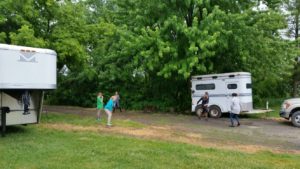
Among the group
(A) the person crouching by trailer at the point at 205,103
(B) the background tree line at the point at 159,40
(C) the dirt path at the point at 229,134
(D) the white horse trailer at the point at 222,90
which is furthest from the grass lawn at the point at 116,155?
(D) the white horse trailer at the point at 222,90

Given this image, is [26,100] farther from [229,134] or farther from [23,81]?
[229,134]

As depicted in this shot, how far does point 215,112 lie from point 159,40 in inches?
209

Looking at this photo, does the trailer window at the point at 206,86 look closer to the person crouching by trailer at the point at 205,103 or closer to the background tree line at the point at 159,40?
the background tree line at the point at 159,40

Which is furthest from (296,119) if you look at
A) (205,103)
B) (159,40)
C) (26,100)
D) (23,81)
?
(23,81)

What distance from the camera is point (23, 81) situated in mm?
12352

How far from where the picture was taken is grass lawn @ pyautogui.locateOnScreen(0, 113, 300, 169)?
8727 mm

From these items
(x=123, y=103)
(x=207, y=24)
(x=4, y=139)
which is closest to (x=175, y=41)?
(x=207, y=24)

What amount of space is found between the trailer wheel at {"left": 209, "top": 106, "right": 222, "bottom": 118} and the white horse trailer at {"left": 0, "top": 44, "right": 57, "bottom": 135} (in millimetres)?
11075

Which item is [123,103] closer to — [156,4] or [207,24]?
[156,4]

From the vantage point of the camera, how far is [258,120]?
19.9m

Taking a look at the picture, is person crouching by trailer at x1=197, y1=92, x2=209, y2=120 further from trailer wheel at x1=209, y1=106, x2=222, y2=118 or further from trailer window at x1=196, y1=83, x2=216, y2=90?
trailer window at x1=196, y1=83, x2=216, y2=90

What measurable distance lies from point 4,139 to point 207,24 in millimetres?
13131

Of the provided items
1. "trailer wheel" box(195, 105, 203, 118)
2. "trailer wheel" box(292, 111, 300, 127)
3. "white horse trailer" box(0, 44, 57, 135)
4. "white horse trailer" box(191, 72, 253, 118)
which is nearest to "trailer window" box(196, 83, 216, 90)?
"white horse trailer" box(191, 72, 253, 118)

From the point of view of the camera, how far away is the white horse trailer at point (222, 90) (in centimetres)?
2056
